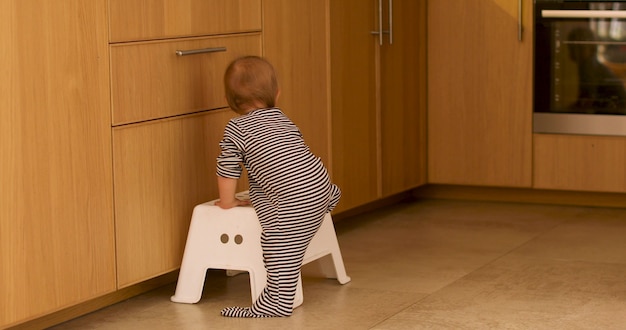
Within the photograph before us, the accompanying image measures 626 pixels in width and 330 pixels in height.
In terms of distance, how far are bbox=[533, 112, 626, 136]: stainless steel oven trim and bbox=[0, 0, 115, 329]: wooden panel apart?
2225 millimetres

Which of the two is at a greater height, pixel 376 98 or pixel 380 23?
pixel 380 23

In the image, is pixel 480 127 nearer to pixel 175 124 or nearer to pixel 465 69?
pixel 465 69

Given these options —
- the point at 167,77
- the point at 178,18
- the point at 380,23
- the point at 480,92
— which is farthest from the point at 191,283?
the point at 480,92

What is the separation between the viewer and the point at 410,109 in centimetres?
469

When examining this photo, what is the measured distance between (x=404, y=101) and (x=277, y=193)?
5.49 ft

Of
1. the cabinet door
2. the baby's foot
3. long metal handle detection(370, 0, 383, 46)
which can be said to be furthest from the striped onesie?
the cabinet door

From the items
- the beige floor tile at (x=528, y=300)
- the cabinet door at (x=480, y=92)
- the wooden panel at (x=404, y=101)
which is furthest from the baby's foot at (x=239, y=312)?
the cabinet door at (x=480, y=92)

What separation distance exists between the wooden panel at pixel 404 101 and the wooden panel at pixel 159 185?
4.03 ft

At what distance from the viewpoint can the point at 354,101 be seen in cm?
421

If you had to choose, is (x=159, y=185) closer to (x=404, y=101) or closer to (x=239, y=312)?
(x=239, y=312)

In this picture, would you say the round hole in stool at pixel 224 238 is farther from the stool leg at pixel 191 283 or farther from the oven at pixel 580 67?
the oven at pixel 580 67

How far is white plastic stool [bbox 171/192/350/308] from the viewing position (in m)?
3.10

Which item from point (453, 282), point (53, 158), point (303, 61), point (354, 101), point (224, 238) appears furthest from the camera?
point (354, 101)

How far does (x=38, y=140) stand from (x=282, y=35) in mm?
1207
